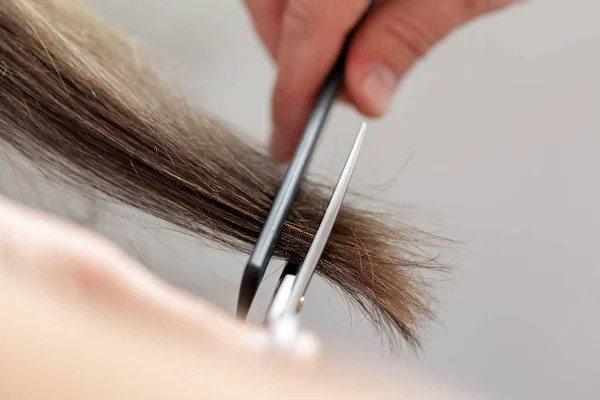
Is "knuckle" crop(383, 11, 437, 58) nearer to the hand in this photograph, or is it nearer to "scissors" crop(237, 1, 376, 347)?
"scissors" crop(237, 1, 376, 347)

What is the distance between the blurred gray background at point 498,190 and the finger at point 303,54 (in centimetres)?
9

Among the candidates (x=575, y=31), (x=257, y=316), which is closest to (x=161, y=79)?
(x=257, y=316)

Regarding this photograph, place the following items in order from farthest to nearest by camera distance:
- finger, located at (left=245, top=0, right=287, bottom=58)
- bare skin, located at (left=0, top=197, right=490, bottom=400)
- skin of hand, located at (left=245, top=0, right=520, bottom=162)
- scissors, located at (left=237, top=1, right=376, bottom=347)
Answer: finger, located at (left=245, top=0, right=287, bottom=58) → skin of hand, located at (left=245, top=0, right=520, bottom=162) → scissors, located at (left=237, top=1, right=376, bottom=347) → bare skin, located at (left=0, top=197, right=490, bottom=400)

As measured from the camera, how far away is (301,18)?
58cm

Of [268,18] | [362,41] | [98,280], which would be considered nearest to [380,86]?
[362,41]

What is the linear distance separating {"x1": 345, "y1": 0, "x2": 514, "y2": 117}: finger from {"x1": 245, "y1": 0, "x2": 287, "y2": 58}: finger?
132 millimetres

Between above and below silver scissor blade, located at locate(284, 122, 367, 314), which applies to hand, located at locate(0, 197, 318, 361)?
below

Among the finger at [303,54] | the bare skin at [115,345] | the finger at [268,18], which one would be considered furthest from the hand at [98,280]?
the finger at [268,18]

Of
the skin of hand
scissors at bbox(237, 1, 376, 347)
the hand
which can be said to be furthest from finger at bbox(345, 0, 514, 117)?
the hand

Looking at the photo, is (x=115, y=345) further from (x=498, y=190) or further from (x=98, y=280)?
(x=498, y=190)

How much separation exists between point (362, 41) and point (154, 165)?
25cm

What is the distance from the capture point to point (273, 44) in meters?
0.70

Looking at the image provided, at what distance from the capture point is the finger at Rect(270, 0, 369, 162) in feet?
1.80

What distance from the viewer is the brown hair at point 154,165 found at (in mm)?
446
